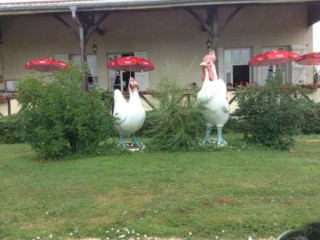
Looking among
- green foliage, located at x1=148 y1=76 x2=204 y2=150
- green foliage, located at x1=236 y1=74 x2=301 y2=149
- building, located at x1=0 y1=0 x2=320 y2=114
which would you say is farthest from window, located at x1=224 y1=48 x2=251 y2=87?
green foliage, located at x1=148 y1=76 x2=204 y2=150

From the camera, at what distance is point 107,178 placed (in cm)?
479

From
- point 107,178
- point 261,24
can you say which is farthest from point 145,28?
point 107,178

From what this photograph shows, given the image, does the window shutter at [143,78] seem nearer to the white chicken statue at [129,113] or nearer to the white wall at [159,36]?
the white wall at [159,36]

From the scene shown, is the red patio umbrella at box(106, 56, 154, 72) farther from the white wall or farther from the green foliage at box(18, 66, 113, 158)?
the green foliage at box(18, 66, 113, 158)

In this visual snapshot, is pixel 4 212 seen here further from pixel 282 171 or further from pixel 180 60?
pixel 180 60

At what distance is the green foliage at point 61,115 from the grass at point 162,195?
411mm

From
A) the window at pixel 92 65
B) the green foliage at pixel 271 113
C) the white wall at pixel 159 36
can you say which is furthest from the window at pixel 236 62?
the green foliage at pixel 271 113

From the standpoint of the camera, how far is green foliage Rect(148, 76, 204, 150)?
635cm

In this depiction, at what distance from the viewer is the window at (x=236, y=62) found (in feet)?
42.1

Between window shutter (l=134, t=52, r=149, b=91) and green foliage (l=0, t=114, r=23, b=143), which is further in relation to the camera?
window shutter (l=134, t=52, r=149, b=91)

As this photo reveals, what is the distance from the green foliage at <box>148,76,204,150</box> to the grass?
16.1 inches

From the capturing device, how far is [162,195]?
4.04 metres

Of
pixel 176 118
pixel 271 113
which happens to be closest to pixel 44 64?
pixel 176 118

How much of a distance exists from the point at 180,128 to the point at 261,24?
8076 millimetres
